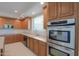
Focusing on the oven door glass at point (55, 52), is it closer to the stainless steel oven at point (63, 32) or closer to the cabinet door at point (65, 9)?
the stainless steel oven at point (63, 32)

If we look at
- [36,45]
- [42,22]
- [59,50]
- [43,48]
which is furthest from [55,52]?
[36,45]

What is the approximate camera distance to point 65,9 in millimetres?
1400

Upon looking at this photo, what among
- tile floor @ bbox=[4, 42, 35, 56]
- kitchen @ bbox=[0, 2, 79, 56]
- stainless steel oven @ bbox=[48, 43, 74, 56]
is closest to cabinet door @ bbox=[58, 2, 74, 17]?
kitchen @ bbox=[0, 2, 79, 56]

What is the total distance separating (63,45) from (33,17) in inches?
32.5

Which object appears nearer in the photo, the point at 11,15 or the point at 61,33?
the point at 61,33

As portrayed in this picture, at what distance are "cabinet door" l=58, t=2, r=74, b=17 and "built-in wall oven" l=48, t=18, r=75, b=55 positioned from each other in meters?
0.09

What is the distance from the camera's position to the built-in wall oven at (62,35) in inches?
48.1

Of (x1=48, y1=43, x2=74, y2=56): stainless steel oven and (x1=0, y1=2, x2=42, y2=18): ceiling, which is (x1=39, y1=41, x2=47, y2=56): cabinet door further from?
(x1=0, y1=2, x2=42, y2=18): ceiling

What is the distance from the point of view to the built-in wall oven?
48.1 inches

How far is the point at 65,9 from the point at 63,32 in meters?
0.32

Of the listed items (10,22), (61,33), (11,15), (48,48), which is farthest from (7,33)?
(61,33)

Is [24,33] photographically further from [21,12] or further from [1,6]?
[1,6]

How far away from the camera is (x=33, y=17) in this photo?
75.8 inches

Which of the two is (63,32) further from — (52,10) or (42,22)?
(42,22)
